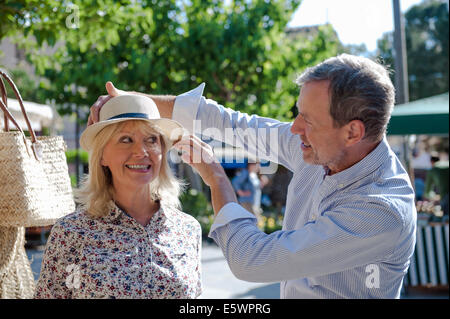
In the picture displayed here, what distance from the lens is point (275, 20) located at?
1126 centimetres

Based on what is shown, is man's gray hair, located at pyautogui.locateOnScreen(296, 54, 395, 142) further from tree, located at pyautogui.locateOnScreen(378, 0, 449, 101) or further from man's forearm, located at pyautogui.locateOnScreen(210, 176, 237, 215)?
tree, located at pyautogui.locateOnScreen(378, 0, 449, 101)

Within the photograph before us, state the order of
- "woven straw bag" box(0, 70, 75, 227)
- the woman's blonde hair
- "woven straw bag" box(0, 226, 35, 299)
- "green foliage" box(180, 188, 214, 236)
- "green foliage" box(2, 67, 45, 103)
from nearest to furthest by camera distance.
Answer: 1. "woven straw bag" box(0, 70, 75, 227)
2. "woven straw bag" box(0, 226, 35, 299)
3. the woman's blonde hair
4. "green foliage" box(180, 188, 214, 236)
5. "green foliage" box(2, 67, 45, 103)

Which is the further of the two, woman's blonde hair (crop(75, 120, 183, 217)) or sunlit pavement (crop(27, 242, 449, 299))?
sunlit pavement (crop(27, 242, 449, 299))

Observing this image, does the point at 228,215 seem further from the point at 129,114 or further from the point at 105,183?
the point at 105,183

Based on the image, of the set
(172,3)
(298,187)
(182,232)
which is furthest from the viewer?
(172,3)

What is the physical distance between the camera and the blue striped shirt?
60.7 inches

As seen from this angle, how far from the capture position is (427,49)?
1212 inches

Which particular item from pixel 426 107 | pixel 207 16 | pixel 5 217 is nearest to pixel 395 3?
pixel 426 107

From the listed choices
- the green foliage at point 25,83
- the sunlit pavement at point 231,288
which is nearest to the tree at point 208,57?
the sunlit pavement at point 231,288

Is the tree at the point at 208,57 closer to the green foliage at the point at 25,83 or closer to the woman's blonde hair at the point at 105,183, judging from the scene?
the woman's blonde hair at the point at 105,183

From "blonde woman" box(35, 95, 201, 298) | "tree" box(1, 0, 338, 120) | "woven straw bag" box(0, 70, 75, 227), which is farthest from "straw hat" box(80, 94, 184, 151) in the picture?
"tree" box(1, 0, 338, 120)

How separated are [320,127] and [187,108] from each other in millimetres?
795

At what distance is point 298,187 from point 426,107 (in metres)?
5.38
